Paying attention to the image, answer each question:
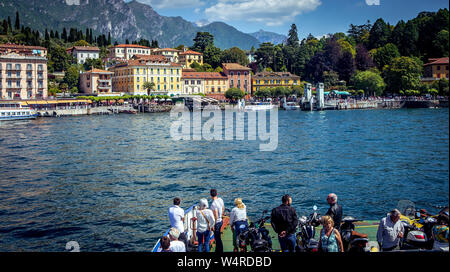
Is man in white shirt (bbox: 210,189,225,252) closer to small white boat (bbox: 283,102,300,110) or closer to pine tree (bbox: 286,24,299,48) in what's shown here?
small white boat (bbox: 283,102,300,110)

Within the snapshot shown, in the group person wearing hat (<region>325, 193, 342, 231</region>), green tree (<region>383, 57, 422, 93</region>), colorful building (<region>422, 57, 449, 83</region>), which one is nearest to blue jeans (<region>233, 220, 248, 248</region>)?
person wearing hat (<region>325, 193, 342, 231</region>)

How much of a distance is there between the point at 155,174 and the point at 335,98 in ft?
220

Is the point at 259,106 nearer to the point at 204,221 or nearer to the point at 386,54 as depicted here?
the point at 386,54

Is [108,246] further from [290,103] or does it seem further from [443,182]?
[290,103]

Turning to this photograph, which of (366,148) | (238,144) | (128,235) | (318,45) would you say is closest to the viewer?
(128,235)

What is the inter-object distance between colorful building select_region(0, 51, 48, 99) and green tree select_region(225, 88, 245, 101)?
1325 inches

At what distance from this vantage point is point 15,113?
54906 mm

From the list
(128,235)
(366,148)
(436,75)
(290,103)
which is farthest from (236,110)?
(128,235)

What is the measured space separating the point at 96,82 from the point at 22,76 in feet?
49.6

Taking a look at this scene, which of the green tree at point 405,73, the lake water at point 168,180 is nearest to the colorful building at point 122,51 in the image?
the green tree at point 405,73

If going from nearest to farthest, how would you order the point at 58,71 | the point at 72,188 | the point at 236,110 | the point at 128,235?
the point at 128,235 < the point at 72,188 < the point at 236,110 < the point at 58,71

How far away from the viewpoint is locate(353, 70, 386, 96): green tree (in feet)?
247

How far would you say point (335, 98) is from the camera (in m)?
80.9

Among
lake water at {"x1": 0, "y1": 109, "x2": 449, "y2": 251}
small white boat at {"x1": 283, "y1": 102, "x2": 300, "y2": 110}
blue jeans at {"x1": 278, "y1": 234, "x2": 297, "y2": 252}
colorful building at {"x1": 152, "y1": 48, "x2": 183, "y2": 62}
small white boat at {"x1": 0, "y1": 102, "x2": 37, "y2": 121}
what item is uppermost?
colorful building at {"x1": 152, "y1": 48, "x2": 183, "y2": 62}
